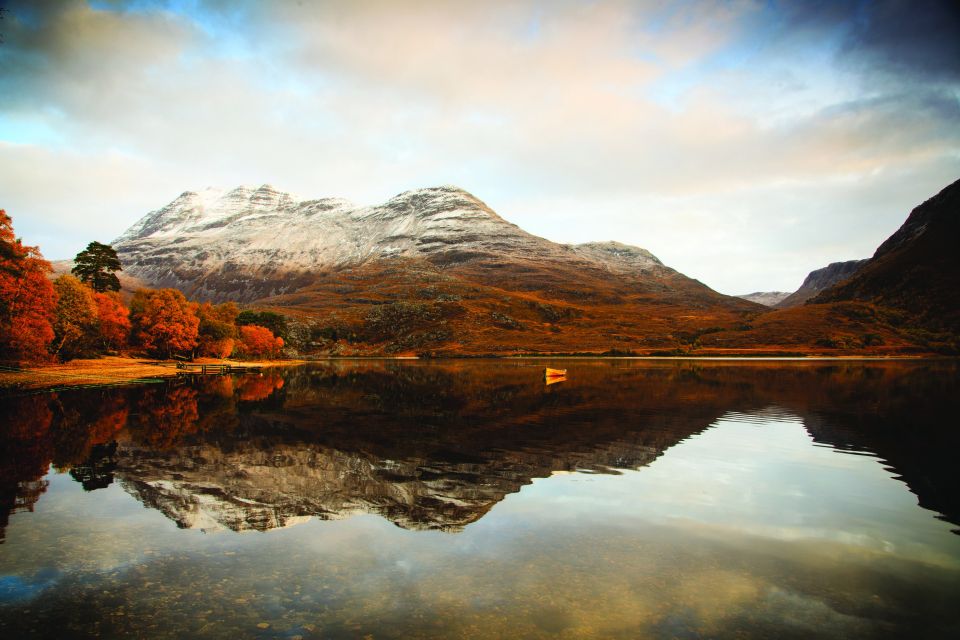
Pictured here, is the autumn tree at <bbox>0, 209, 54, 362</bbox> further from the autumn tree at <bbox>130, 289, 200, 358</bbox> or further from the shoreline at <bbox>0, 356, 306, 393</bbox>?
the autumn tree at <bbox>130, 289, 200, 358</bbox>

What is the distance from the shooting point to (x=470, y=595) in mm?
12953

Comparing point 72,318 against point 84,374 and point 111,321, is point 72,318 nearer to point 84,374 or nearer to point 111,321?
point 84,374

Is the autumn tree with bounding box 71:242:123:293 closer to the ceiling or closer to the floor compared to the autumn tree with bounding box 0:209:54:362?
closer to the ceiling

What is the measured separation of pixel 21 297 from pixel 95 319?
74.9ft

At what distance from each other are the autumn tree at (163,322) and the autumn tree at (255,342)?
39.3 meters

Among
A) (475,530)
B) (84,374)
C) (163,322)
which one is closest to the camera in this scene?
(475,530)

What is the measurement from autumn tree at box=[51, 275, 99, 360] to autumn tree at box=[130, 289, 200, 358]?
19398mm

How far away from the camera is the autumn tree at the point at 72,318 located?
80250mm

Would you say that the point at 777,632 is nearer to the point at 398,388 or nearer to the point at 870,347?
the point at 398,388

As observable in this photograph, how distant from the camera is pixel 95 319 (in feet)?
289

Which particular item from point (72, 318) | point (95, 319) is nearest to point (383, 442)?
point (72, 318)

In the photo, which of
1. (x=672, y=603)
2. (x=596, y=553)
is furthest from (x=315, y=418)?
(x=672, y=603)

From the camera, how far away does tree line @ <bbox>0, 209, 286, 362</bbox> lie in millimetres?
66375

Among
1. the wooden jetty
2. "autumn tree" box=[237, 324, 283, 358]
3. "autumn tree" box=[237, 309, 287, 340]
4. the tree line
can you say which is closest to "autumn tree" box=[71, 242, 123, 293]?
the tree line
